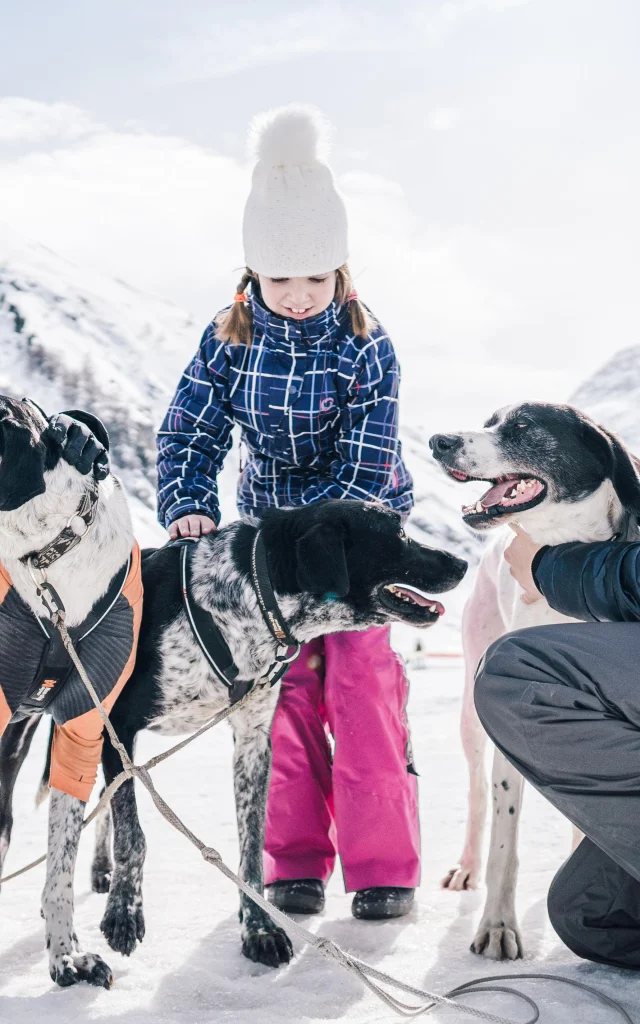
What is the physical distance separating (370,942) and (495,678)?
100 cm

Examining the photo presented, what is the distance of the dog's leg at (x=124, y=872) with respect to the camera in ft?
7.67

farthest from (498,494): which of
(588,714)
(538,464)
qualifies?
(588,714)

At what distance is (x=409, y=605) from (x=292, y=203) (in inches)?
54.3

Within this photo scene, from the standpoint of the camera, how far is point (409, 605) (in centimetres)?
268

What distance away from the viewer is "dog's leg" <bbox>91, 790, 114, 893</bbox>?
9.69ft

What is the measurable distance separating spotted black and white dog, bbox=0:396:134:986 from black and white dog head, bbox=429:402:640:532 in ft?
3.11

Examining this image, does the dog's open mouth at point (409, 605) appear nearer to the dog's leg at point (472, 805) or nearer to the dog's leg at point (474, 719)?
the dog's leg at point (474, 719)

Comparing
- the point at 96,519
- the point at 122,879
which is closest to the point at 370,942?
the point at 122,879

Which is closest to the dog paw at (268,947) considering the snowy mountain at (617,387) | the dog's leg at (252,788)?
the dog's leg at (252,788)

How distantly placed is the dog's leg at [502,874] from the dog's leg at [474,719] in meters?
0.57

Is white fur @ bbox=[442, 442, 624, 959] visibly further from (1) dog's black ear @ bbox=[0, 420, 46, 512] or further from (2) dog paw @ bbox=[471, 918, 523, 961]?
(1) dog's black ear @ bbox=[0, 420, 46, 512]

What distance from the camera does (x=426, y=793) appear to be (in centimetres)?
421

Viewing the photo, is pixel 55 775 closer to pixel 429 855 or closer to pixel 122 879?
pixel 122 879

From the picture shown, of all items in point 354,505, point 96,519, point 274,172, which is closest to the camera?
point 96,519
